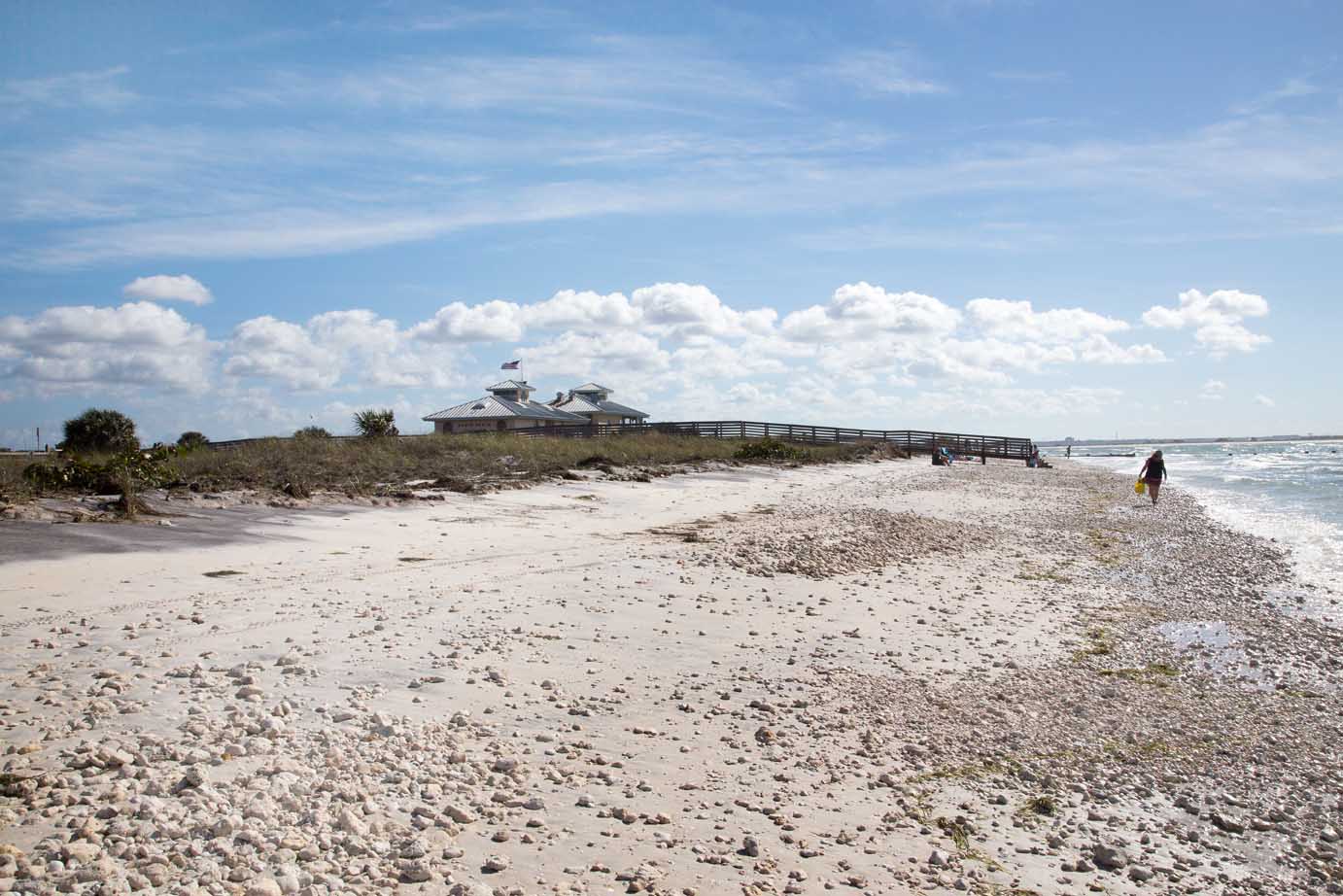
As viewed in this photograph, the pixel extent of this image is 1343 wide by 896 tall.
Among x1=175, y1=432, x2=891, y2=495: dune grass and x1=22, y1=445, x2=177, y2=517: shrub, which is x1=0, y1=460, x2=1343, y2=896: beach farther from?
x1=175, y1=432, x2=891, y2=495: dune grass

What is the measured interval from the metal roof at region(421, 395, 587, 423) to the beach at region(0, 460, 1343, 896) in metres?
45.1

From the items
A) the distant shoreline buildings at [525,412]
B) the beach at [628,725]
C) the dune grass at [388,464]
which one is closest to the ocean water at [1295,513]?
the beach at [628,725]

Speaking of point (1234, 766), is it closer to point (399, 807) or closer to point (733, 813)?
point (733, 813)

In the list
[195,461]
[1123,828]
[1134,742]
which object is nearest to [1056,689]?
[1134,742]

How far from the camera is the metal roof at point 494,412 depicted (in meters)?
56.8

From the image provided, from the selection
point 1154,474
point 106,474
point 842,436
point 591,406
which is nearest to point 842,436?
point 842,436

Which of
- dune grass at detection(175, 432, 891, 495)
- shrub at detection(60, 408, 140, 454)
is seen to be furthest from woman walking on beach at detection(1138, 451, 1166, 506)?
shrub at detection(60, 408, 140, 454)

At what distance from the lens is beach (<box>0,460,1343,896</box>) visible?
4066mm

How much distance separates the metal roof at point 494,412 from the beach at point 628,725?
4514cm

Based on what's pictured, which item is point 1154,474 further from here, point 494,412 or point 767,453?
point 494,412

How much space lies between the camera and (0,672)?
224 inches

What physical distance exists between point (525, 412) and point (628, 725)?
174 ft

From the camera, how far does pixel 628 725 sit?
230 inches

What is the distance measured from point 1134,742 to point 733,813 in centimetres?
311
